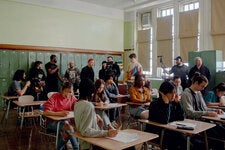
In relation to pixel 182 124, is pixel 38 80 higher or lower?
higher

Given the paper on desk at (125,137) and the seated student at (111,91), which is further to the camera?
the seated student at (111,91)

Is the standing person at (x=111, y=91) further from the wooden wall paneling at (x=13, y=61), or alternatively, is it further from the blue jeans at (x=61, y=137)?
the wooden wall paneling at (x=13, y=61)

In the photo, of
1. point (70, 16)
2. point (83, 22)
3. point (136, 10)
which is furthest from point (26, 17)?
point (136, 10)

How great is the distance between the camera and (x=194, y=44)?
823cm

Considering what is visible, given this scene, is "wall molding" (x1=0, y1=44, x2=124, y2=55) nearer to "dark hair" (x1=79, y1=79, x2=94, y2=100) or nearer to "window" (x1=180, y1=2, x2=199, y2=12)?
"window" (x1=180, y1=2, x2=199, y2=12)

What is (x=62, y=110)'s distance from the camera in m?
3.64

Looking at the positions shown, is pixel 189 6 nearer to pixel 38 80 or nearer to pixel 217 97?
pixel 217 97

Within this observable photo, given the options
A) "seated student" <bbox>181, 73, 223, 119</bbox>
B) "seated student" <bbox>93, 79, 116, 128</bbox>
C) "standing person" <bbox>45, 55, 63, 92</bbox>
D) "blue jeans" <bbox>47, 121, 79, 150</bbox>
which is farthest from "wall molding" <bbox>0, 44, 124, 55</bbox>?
"seated student" <bbox>181, 73, 223, 119</bbox>

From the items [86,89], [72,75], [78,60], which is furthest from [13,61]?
[86,89]

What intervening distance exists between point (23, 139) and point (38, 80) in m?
2.69

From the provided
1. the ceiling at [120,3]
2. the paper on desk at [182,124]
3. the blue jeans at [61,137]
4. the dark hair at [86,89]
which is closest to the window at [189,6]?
the ceiling at [120,3]

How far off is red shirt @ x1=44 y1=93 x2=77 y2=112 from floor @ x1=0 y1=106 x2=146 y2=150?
91 centimetres

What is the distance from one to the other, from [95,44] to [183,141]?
738 centimetres

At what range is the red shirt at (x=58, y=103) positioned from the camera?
11.7 feet
